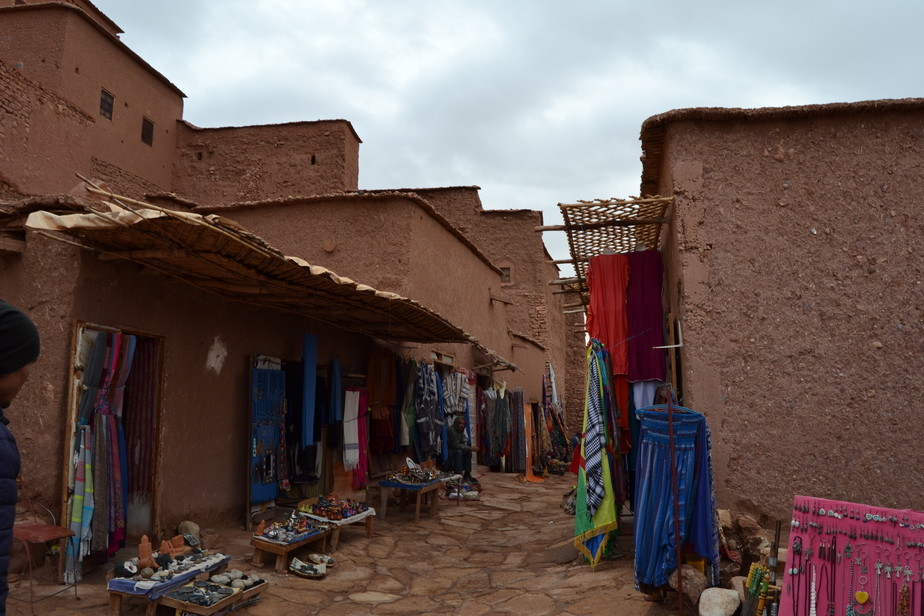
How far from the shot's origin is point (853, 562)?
3.46 meters

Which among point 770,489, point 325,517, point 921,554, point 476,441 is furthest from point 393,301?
point 476,441

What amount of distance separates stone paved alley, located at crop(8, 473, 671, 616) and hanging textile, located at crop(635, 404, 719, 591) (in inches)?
13.7

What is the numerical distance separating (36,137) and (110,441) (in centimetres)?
979

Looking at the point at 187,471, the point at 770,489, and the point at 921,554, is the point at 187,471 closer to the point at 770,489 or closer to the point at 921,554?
the point at 770,489

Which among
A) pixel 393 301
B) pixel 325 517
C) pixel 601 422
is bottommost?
pixel 325 517

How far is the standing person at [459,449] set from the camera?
11328 mm

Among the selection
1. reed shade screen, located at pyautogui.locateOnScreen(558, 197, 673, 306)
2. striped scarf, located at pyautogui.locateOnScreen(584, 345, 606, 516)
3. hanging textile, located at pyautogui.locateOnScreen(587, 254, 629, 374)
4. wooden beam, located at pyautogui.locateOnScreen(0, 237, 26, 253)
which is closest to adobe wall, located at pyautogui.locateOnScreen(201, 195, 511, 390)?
reed shade screen, located at pyautogui.locateOnScreen(558, 197, 673, 306)

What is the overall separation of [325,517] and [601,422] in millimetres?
2997

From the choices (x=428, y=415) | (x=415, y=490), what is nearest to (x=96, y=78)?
(x=428, y=415)

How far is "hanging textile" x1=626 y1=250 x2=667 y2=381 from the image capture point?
6.23 metres

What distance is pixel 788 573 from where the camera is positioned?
3586 millimetres

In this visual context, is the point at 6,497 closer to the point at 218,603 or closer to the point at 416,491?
the point at 218,603

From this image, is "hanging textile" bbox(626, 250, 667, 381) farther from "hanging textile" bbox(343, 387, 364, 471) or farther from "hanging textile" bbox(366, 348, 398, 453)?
"hanging textile" bbox(366, 348, 398, 453)

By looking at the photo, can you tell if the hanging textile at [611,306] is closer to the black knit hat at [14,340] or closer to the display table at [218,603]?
the display table at [218,603]
